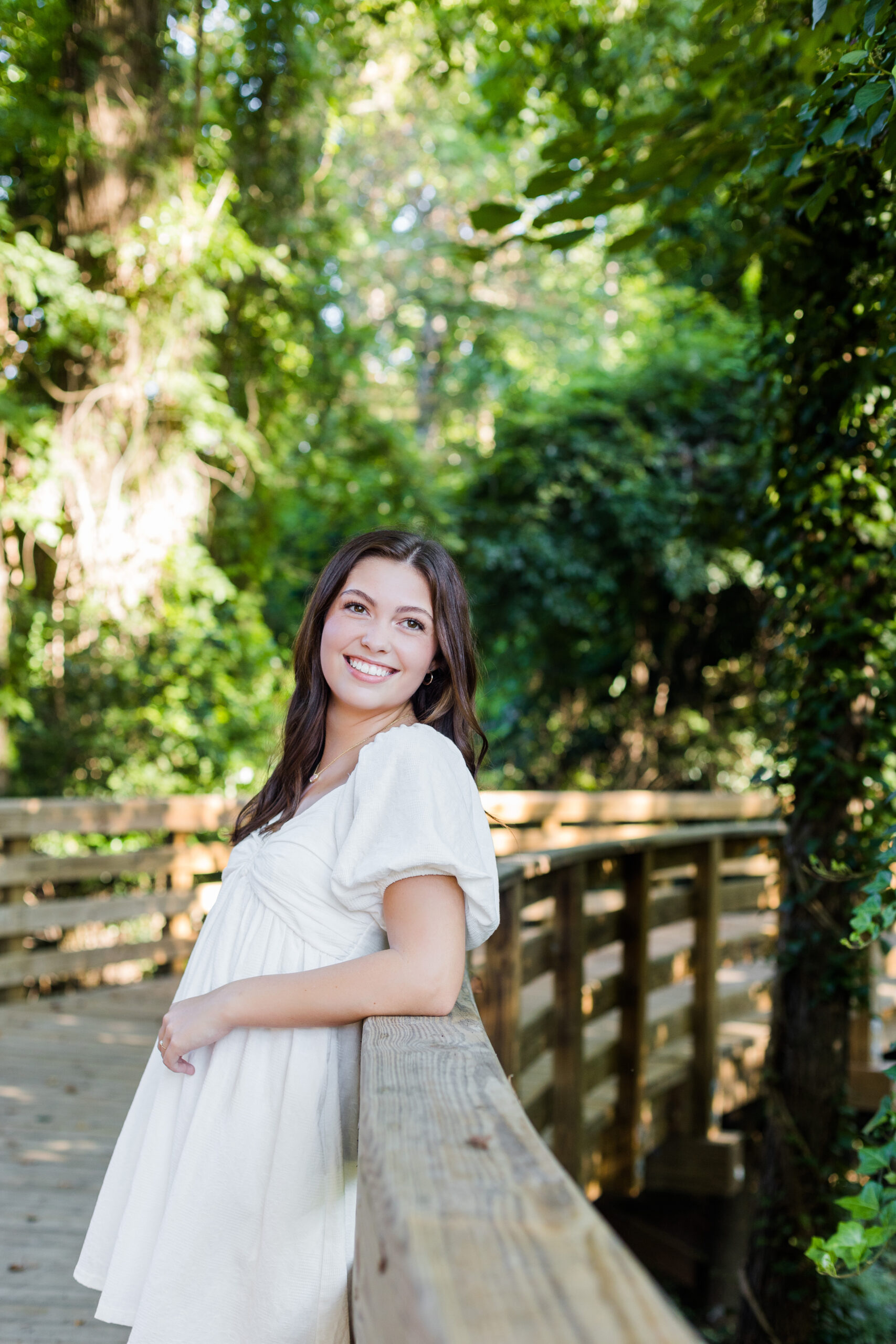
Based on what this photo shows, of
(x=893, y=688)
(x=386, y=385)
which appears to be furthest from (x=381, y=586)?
(x=386, y=385)

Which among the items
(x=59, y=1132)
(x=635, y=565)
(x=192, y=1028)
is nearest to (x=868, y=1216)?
(x=192, y=1028)

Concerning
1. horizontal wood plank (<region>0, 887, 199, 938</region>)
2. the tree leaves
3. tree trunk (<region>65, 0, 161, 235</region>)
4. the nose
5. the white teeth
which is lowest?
horizontal wood plank (<region>0, 887, 199, 938</region>)

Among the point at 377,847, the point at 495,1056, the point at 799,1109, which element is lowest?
the point at 799,1109

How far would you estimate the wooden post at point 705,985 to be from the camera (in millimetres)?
4227

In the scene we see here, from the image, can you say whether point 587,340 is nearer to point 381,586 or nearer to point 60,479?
point 60,479

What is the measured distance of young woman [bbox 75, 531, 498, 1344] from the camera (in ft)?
3.92

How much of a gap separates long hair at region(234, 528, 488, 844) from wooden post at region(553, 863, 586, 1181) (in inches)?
63.6

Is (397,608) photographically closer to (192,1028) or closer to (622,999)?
(192,1028)

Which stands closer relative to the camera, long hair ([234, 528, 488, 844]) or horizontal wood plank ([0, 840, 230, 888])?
long hair ([234, 528, 488, 844])

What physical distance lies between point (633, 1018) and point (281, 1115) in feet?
9.28

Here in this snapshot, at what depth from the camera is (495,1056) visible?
1.00 metres

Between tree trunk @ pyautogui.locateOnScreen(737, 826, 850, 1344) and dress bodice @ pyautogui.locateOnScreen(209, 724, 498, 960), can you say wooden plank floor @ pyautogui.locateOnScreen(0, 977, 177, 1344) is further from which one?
tree trunk @ pyautogui.locateOnScreen(737, 826, 850, 1344)

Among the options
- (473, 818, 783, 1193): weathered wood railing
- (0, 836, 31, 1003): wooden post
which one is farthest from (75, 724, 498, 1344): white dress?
(0, 836, 31, 1003): wooden post

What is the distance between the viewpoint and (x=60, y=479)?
626 cm
